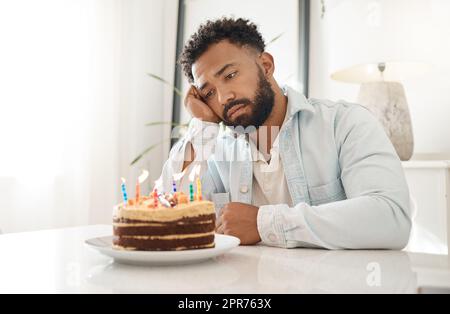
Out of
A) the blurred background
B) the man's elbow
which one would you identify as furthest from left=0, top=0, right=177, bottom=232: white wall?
the man's elbow

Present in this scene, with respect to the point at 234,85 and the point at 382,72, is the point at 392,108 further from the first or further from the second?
the point at 234,85

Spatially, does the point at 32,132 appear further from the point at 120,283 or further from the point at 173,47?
the point at 120,283

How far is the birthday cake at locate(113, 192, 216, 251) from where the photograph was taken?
78 centimetres

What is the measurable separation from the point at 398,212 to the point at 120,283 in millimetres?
726

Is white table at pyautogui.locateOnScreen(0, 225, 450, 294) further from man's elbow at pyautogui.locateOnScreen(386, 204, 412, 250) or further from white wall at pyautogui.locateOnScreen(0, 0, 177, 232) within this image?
white wall at pyautogui.locateOnScreen(0, 0, 177, 232)

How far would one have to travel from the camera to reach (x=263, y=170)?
1.55 m

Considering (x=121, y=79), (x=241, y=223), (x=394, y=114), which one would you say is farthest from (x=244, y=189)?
(x=121, y=79)

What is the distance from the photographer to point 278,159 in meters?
1.53

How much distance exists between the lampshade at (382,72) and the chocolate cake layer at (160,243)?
73.1 inches

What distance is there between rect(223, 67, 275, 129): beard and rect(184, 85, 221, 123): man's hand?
0.26 feet

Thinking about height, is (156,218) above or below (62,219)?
above

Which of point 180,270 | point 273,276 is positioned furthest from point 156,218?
point 273,276

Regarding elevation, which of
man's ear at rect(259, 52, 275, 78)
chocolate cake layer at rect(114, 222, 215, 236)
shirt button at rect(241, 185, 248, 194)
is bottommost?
chocolate cake layer at rect(114, 222, 215, 236)

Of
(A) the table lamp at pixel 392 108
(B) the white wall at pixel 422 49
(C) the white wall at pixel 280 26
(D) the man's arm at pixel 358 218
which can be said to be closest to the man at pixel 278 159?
(D) the man's arm at pixel 358 218
